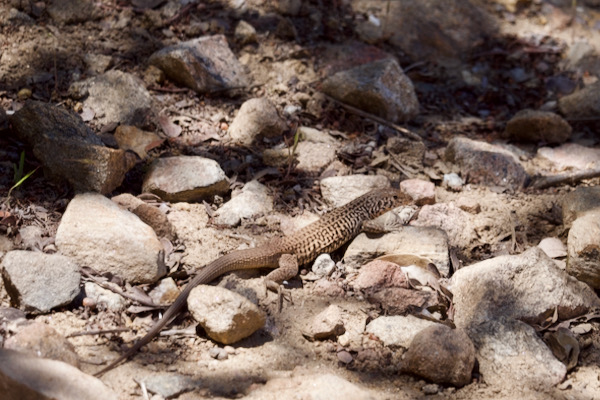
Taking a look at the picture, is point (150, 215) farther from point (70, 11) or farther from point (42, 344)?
point (70, 11)

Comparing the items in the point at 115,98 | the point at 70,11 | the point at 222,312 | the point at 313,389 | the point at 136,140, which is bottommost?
the point at 313,389

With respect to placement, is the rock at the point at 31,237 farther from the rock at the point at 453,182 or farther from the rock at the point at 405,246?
the rock at the point at 453,182

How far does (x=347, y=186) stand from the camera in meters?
5.91

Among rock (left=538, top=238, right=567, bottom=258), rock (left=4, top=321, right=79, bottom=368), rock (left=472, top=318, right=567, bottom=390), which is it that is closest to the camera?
rock (left=4, top=321, right=79, bottom=368)

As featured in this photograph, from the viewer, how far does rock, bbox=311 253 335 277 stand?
5.10 m

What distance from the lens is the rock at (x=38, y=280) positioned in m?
4.02

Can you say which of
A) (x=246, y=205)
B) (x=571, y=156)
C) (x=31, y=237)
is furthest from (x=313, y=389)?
(x=571, y=156)

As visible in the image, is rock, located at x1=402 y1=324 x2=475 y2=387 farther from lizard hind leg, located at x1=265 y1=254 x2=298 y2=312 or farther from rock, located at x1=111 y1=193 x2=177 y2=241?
rock, located at x1=111 y1=193 x2=177 y2=241

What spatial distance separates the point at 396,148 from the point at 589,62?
362 centimetres

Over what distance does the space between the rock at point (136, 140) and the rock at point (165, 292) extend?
1538 millimetres

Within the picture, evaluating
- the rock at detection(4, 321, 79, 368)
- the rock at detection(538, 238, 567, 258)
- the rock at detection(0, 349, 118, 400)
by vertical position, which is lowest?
the rock at detection(538, 238, 567, 258)

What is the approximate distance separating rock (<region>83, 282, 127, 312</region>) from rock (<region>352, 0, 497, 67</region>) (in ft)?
16.4

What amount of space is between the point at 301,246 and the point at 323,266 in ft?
0.83

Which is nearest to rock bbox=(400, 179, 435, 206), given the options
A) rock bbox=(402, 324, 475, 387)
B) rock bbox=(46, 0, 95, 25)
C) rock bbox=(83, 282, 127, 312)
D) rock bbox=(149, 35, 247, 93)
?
rock bbox=(402, 324, 475, 387)
